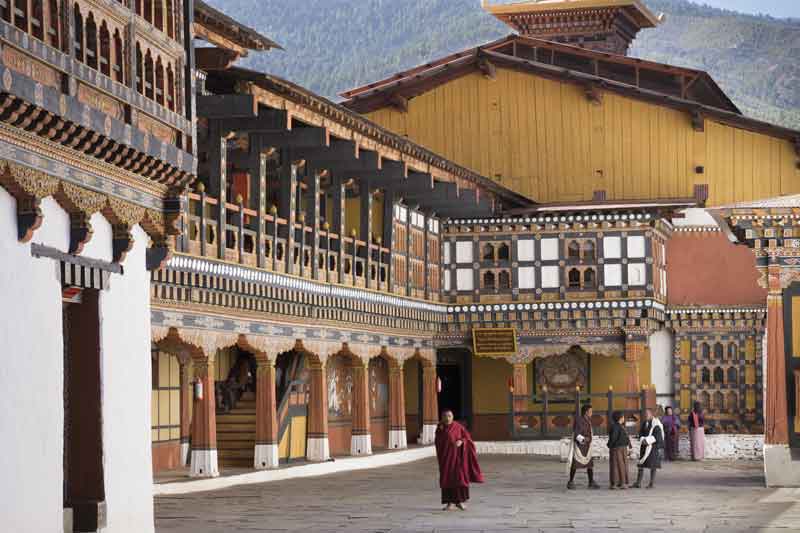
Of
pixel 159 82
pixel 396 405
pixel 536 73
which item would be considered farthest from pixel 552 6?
pixel 159 82

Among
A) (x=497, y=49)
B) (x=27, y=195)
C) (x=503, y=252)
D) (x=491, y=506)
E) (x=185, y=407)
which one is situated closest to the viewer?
(x=27, y=195)

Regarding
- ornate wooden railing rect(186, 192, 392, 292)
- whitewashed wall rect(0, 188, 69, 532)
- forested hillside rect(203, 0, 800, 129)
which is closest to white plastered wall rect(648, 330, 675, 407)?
ornate wooden railing rect(186, 192, 392, 292)

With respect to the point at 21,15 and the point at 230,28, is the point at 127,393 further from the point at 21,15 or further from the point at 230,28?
the point at 230,28

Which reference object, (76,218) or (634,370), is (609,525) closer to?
(76,218)

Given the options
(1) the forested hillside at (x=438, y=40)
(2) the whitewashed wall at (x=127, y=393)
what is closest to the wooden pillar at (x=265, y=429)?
(2) the whitewashed wall at (x=127, y=393)

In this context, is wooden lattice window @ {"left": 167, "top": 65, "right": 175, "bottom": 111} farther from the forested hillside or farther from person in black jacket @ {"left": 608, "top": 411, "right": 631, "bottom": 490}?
the forested hillside

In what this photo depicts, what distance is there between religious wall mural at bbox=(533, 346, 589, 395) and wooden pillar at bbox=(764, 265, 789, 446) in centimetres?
1271

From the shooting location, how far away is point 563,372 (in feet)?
116

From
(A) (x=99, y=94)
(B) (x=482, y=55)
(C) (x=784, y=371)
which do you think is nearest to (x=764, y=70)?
(B) (x=482, y=55)

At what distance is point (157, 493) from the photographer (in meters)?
20.9

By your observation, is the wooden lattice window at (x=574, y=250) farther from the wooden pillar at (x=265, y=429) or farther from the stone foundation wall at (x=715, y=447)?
the wooden pillar at (x=265, y=429)

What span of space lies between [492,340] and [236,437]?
9002 mm

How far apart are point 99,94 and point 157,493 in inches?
369

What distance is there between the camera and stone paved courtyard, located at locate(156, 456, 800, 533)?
17.0 m
